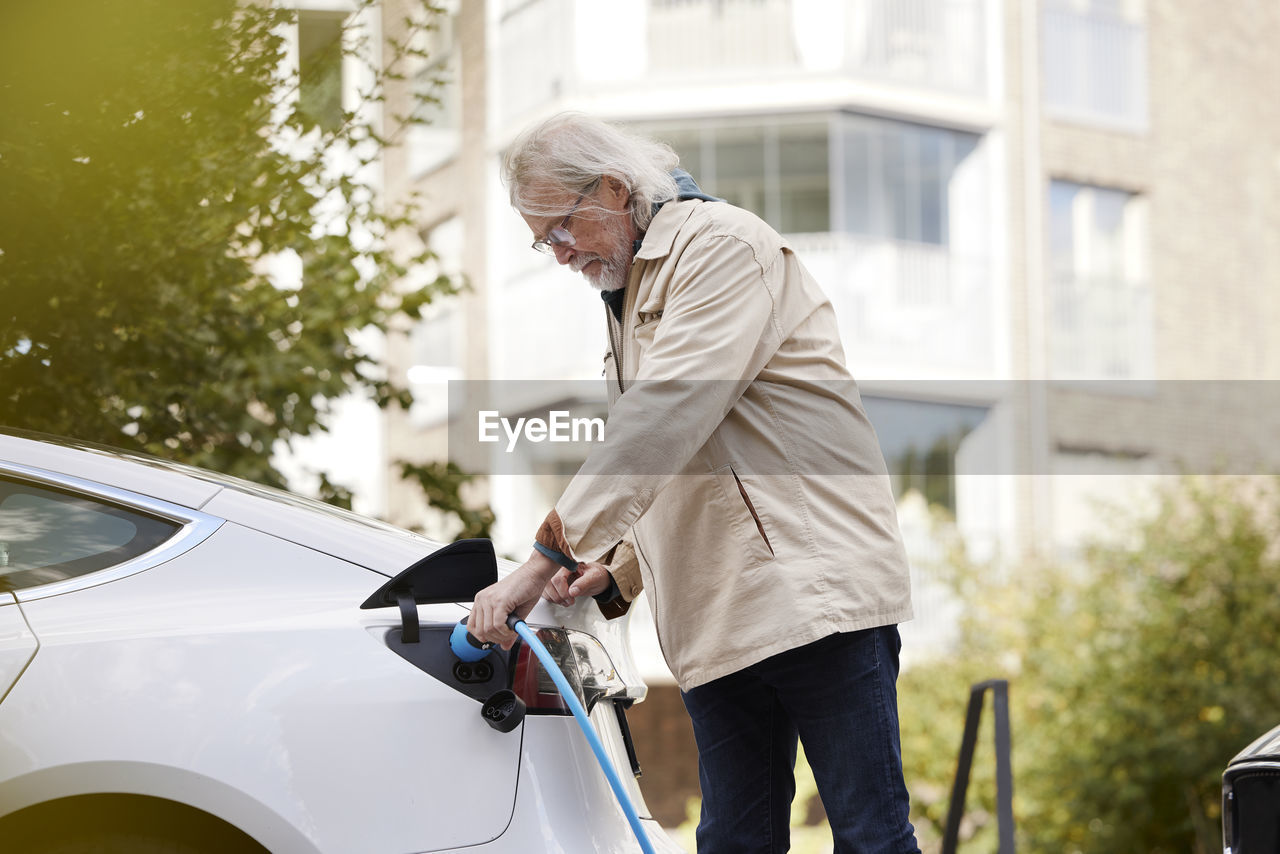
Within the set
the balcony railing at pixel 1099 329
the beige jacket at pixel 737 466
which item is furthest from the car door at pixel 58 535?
the balcony railing at pixel 1099 329

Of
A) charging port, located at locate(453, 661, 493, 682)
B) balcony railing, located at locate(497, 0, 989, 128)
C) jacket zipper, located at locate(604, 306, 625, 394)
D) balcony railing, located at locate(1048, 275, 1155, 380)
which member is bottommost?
charging port, located at locate(453, 661, 493, 682)

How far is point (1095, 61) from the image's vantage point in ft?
59.1

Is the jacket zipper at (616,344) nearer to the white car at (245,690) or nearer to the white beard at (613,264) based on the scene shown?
the white beard at (613,264)

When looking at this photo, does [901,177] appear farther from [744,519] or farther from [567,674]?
[567,674]

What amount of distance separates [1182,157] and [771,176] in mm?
5994

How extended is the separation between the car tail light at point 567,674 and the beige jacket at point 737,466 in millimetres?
140

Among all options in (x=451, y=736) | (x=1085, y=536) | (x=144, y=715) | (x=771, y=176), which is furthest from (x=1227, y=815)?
(x=771, y=176)

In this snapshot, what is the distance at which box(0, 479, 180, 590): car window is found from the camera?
2.50 metres

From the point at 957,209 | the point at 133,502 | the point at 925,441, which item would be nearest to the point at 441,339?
the point at 925,441

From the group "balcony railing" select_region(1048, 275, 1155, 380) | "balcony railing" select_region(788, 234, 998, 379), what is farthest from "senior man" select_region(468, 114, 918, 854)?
"balcony railing" select_region(1048, 275, 1155, 380)

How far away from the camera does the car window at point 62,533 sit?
250cm

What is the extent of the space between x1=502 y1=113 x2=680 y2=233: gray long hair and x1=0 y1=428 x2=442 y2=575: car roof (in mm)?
729

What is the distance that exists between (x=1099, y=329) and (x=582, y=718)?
16344 millimetres

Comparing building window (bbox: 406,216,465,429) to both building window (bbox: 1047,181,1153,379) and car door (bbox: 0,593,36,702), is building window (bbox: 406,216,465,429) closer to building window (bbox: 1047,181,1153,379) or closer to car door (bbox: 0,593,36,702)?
building window (bbox: 1047,181,1153,379)
